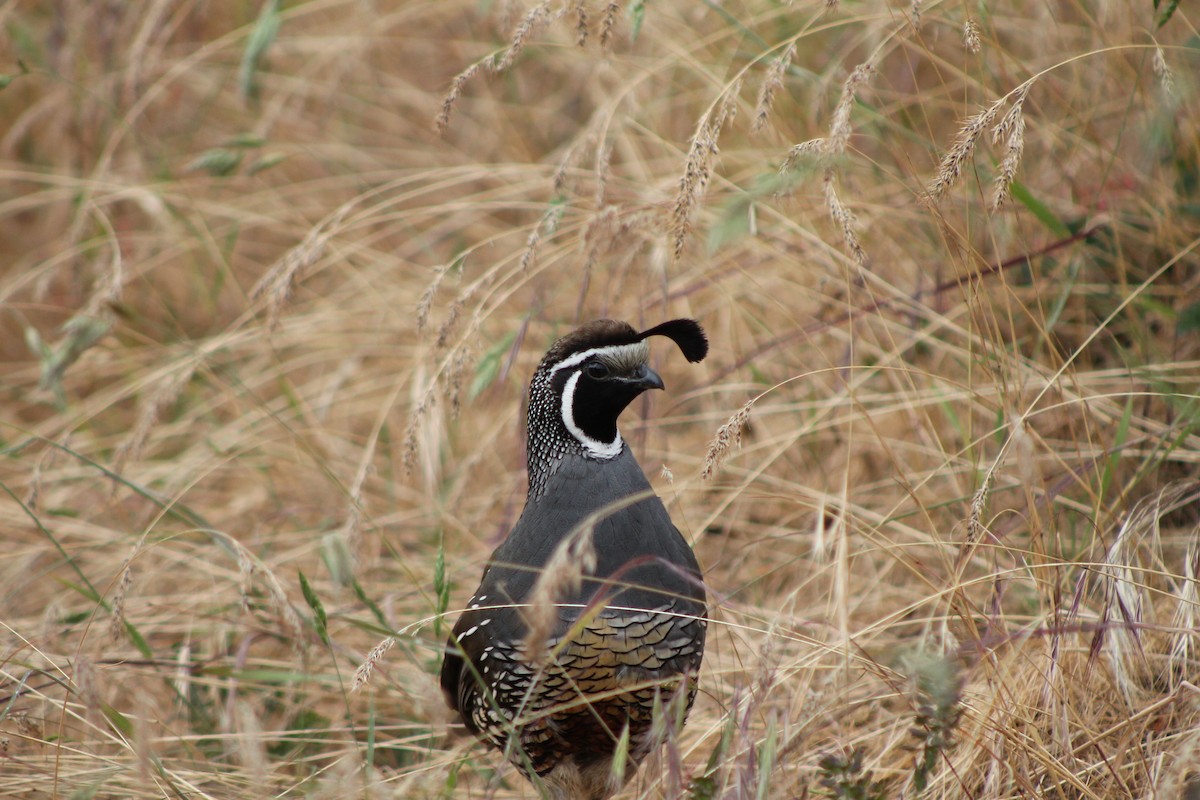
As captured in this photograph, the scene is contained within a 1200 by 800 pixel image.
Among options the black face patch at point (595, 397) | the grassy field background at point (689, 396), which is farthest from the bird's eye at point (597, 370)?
the grassy field background at point (689, 396)

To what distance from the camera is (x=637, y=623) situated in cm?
236

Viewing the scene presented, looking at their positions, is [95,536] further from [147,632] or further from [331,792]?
[331,792]

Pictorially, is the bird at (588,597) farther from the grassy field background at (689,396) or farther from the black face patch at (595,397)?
the grassy field background at (689,396)

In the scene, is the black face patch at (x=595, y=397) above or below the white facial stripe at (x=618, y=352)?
below

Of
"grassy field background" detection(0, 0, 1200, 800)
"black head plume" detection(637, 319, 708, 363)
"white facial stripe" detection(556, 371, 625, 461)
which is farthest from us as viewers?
"white facial stripe" detection(556, 371, 625, 461)

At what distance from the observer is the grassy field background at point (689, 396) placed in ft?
7.45

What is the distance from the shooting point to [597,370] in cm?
259

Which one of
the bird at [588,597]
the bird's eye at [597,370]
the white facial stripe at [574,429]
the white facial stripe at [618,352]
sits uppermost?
the white facial stripe at [618,352]

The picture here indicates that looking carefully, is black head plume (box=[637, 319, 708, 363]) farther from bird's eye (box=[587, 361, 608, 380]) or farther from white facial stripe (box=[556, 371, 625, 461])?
white facial stripe (box=[556, 371, 625, 461])

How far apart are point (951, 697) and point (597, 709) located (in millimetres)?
932

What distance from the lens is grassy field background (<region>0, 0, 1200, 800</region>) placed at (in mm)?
2270

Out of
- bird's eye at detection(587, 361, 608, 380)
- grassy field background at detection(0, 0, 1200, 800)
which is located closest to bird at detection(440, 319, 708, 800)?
bird's eye at detection(587, 361, 608, 380)

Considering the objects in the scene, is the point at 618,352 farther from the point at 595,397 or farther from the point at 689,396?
the point at 689,396

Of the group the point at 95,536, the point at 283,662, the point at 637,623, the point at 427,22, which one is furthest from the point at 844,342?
the point at 427,22
